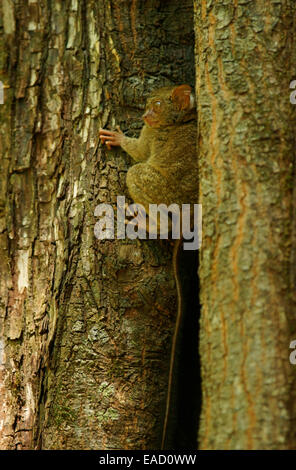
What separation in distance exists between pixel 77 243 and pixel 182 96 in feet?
4.24

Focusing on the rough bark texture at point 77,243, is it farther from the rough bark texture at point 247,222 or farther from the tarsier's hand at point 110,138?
the rough bark texture at point 247,222

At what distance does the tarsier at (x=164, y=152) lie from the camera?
12.3 feet

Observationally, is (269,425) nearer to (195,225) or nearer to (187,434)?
(187,434)

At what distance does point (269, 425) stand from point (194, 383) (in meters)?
1.12

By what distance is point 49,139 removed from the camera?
12.5 ft

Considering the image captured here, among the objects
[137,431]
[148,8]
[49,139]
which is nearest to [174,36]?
[148,8]

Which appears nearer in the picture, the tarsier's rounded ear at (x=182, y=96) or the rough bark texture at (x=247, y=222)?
the rough bark texture at (x=247, y=222)

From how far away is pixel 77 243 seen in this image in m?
3.65

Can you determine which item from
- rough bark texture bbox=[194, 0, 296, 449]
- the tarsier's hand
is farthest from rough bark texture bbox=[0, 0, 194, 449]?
rough bark texture bbox=[194, 0, 296, 449]

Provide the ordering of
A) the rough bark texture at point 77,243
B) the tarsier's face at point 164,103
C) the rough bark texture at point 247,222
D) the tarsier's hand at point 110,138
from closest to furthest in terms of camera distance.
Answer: the rough bark texture at point 247,222 < the rough bark texture at point 77,243 < the tarsier's hand at point 110,138 < the tarsier's face at point 164,103

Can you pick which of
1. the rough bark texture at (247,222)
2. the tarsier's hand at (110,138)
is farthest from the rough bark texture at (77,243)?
the rough bark texture at (247,222)

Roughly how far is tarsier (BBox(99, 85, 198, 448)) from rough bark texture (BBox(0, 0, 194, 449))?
0.28 ft

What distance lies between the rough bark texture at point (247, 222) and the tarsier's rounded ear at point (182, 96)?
0.73m

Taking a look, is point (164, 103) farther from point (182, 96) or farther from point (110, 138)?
point (110, 138)
